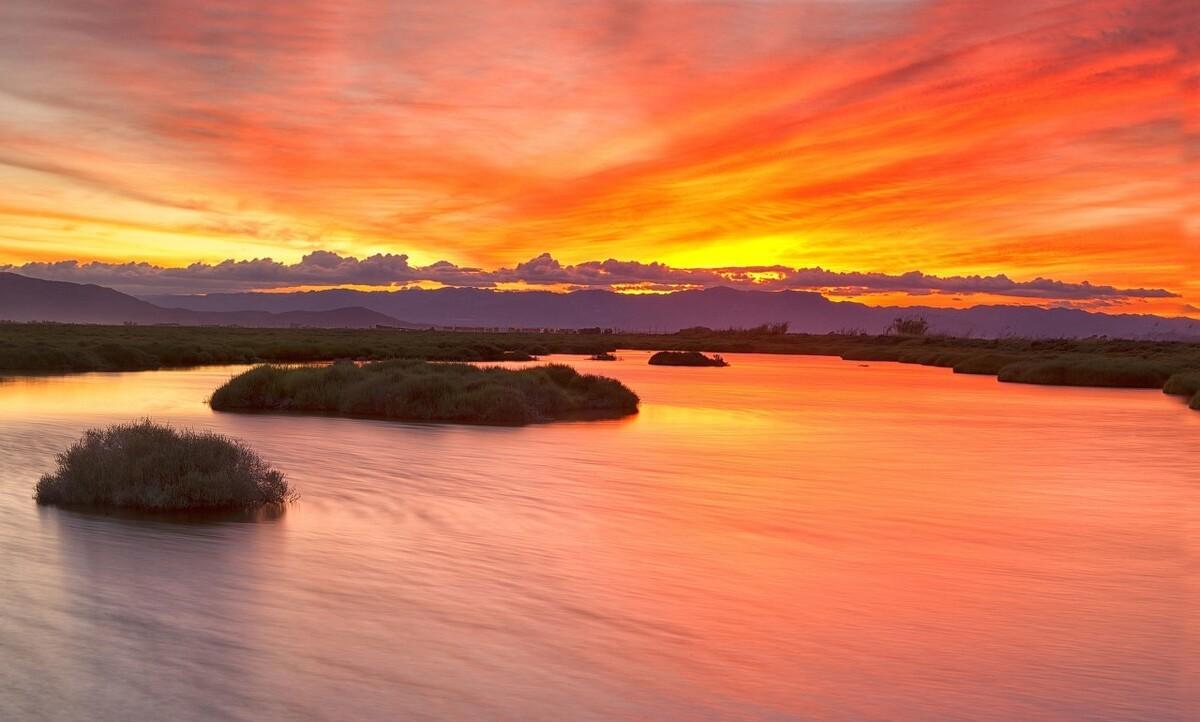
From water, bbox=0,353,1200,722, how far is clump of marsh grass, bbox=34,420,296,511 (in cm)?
58

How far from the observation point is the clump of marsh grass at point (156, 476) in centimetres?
1254

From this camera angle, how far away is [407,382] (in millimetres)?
28078

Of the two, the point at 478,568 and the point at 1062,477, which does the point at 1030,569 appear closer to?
the point at 478,568

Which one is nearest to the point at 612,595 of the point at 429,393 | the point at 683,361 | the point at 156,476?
the point at 156,476

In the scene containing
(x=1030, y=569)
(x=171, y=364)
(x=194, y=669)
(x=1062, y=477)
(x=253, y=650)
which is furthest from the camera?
(x=171, y=364)

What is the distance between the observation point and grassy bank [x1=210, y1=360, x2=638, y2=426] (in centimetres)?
2705

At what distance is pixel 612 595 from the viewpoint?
9.60 m

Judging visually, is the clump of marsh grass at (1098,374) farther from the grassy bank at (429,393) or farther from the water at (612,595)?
the water at (612,595)

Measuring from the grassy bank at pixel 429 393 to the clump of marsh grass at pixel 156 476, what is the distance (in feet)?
44.9

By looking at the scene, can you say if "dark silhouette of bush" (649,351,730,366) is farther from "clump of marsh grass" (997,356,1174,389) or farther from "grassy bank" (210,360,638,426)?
"grassy bank" (210,360,638,426)

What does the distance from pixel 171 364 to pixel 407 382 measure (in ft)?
119

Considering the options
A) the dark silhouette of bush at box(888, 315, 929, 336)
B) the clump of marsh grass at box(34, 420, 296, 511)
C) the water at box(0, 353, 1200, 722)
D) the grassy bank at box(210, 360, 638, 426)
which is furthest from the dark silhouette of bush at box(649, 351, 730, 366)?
the dark silhouette of bush at box(888, 315, 929, 336)

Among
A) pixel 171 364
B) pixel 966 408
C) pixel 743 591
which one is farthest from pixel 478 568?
pixel 171 364

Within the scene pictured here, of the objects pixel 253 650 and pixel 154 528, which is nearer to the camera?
pixel 253 650
